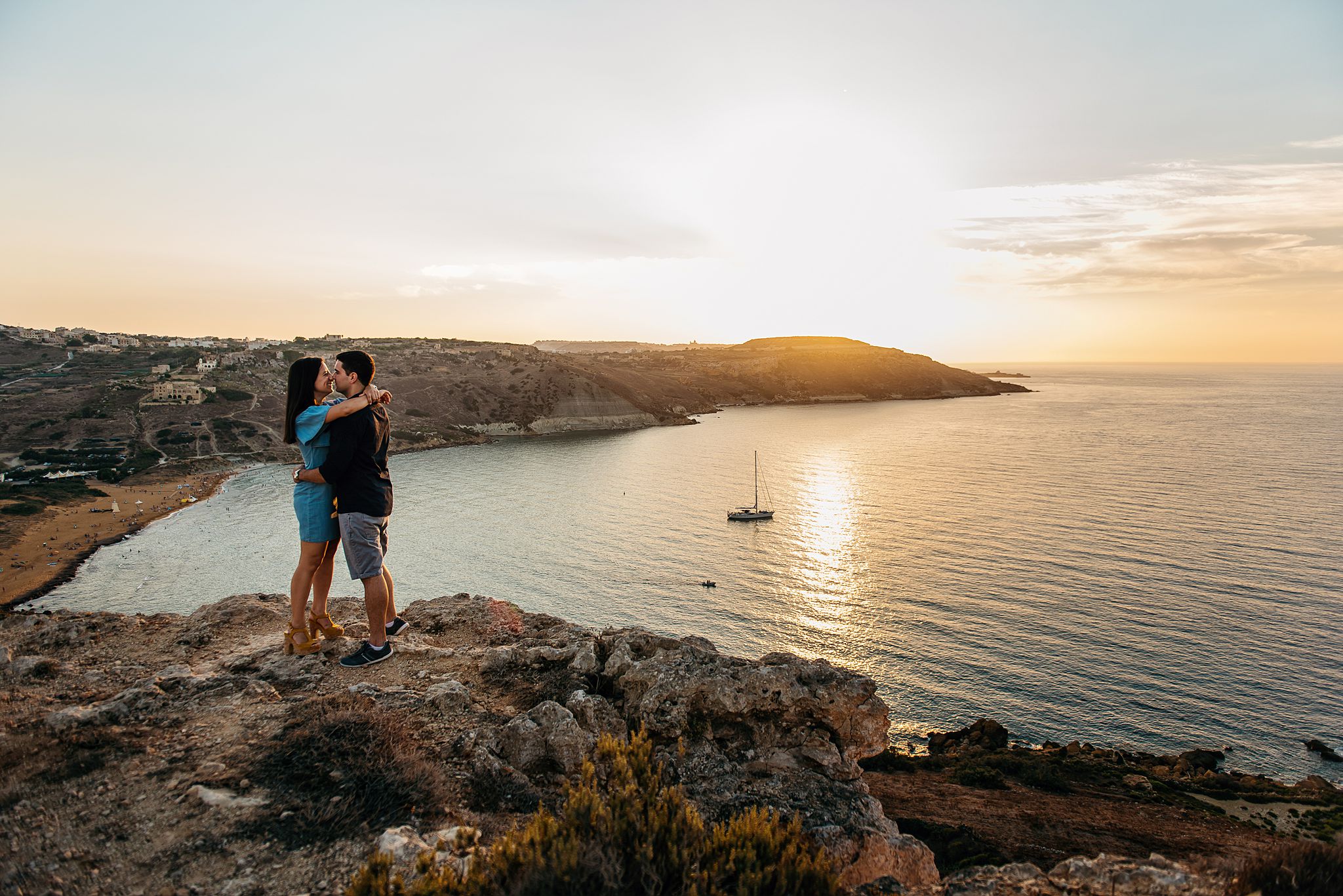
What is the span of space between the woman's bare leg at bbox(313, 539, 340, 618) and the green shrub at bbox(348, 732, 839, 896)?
11.8ft

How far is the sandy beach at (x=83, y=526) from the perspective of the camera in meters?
31.2

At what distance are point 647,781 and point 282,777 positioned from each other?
8.17 ft

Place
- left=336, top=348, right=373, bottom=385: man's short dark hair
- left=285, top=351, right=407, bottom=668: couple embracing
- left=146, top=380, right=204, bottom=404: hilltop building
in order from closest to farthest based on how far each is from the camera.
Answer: left=285, top=351, right=407, bottom=668: couple embracing < left=336, top=348, right=373, bottom=385: man's short dark hair < left=146, top=380, right=204, bottom=404: hilltop building

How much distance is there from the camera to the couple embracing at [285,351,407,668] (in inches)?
209

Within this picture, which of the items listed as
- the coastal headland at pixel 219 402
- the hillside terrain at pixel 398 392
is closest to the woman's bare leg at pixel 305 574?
the coastal headland at pixel 219 402

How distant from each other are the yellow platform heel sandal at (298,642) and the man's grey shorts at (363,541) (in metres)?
1.10

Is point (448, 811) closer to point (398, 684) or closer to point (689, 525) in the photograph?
point (398, 684)

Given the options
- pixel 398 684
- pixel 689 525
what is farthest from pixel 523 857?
pixel 689 525

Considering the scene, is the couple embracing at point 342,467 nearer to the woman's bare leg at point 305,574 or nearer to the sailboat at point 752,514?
the woman's bare leg at point 305,574

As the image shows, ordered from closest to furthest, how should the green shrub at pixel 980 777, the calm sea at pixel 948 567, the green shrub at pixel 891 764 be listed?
the green shrub at pixel 980 777 < the green shrub at pixel 891 764 < the calm sea at pixel 948 567

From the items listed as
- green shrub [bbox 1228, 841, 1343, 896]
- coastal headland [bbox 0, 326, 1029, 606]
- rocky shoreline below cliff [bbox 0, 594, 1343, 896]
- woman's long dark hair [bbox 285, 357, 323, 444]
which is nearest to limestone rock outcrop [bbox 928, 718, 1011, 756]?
rocky shoreline below cliff [bbox 0, 594, 1343, 896]

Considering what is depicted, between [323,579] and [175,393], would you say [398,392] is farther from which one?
[323,579]

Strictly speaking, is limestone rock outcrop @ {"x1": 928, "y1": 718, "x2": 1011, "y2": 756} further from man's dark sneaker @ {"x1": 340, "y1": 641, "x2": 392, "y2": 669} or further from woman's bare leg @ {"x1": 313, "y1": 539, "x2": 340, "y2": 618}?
woman's bare leg @ {"x1": 313, "y1": 539, "x2": 340, "y2": 618}

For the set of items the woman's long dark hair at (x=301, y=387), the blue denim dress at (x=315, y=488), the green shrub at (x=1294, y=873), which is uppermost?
the woman's long dark hair at (x=301, y=387)
